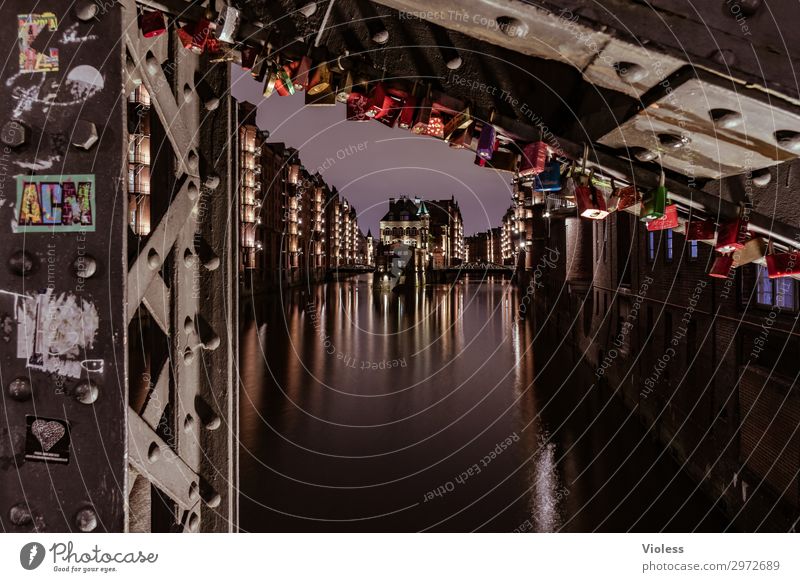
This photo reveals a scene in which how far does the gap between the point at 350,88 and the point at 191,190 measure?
0.86 metres

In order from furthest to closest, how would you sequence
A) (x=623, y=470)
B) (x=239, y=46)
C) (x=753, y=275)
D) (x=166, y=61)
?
(x=623, y=470) < (x=753, y=275) < (x=166, y=61) < (x=239, y=46)

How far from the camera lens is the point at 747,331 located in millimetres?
7250

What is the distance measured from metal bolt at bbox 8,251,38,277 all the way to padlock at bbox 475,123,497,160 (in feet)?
6.48

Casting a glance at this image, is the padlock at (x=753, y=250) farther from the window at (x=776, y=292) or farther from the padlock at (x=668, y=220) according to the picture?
the window at (x=776, y=292)

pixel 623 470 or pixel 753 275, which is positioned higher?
pixel 753 275

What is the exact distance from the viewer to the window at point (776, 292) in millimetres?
6129

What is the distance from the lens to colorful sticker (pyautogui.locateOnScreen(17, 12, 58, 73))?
166cm

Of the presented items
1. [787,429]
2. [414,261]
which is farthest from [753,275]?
[414,261]

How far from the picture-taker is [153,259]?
177 centimetres

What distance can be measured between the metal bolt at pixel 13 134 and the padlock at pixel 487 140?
6.23 feet

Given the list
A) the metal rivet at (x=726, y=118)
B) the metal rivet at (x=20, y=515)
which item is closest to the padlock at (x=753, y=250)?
the metal rivet at (x=726, y=118)

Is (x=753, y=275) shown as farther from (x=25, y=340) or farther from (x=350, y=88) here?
(x=25, y=340)

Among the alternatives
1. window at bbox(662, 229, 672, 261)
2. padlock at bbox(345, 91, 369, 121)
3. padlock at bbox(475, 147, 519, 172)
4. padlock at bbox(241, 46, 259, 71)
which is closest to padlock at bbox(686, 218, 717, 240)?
padlock at bbox(475, 147, 519, 172)

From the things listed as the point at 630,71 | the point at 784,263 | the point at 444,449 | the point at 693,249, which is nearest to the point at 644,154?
the point at 630,71
